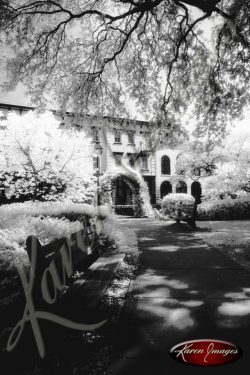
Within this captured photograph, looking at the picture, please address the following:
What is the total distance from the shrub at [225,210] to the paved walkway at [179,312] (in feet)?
44.0

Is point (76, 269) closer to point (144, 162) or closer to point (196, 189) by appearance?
point (144, 162)

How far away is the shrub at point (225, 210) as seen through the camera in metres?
20.4

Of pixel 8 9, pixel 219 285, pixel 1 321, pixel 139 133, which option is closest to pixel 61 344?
pixel 1 321

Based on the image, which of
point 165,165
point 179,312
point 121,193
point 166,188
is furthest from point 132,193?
point 179,312

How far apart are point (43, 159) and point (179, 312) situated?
21.6 metres

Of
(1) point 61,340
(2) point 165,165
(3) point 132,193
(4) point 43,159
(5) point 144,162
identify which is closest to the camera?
(1) point 61,340

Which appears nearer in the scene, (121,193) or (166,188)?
(121,193)

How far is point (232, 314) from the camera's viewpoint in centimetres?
413

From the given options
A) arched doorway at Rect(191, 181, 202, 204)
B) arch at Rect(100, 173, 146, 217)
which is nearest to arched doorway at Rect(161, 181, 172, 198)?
arched doorway at Rect(191, 181, 202, 204)

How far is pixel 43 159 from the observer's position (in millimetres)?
24312

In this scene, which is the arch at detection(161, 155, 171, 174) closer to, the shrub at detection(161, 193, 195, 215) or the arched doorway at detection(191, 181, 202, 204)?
the arched doorway at detection(191, 181, 202, 204)

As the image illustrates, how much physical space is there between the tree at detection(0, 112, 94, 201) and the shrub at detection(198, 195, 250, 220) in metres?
9.78

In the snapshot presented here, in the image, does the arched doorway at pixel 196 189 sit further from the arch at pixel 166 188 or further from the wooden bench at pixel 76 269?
the wooden bench at pixel 76 269

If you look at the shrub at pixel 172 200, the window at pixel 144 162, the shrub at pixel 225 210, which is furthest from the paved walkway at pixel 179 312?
the window at pixel 144 162
